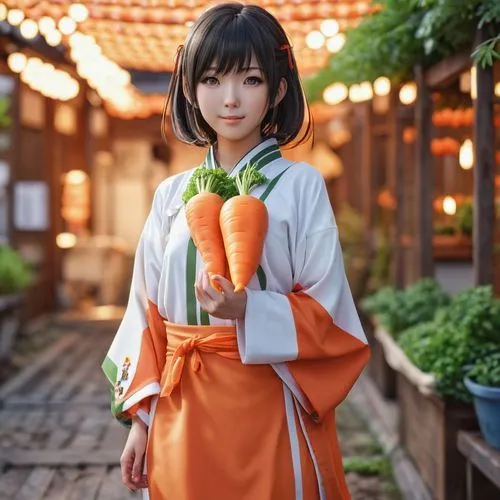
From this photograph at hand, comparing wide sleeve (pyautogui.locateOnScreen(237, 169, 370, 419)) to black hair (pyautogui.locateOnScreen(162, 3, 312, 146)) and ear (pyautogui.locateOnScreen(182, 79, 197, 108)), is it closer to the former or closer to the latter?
black hair (pyautogui.locateOnScreen(162, 3, 312, 146))

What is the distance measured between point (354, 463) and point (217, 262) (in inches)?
168

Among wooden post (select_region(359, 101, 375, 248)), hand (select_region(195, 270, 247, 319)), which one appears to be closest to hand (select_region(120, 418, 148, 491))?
hand (select_region(195, 270, 247, 319))

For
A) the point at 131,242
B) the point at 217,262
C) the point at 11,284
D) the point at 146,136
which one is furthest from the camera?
the point at 131,242

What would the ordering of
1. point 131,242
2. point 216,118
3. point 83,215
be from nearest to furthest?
point 216,118
point 83,215
point 131,242

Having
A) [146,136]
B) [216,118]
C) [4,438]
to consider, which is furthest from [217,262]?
Answer: [146,136]

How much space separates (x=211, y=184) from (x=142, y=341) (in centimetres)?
58

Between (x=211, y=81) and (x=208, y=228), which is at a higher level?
(x=211, y=81)

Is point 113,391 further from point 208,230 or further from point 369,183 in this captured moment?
point 369,183

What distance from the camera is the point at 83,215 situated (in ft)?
61.4

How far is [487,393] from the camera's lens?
4.34m

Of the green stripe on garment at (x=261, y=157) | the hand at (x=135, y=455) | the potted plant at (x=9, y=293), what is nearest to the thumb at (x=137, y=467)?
the hand at (x=135, y=455)

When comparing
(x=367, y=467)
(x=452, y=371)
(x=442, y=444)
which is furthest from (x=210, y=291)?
(x=367, y=467)

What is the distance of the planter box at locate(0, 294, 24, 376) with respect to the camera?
10461 millimetres

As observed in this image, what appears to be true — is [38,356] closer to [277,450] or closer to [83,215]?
[83,215]
